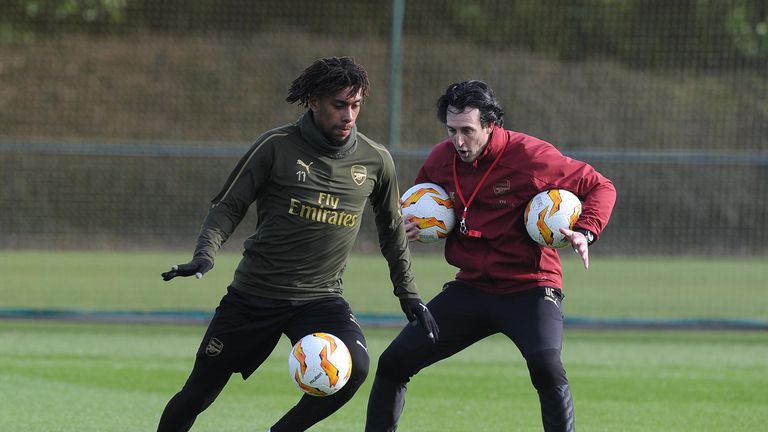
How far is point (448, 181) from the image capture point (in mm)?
7148

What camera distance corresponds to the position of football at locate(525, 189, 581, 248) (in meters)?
6.65

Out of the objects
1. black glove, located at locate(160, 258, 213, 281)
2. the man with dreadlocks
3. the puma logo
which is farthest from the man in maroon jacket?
black glove, located at locate(160, 258, 213, 281)

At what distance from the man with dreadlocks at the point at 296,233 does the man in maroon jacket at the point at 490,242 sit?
0.48m

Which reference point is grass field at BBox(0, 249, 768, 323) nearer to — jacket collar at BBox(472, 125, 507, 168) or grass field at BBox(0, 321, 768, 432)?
grass field at BBox(0, 321, 768, 432)

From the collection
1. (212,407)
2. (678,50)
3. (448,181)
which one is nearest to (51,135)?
(678,50)

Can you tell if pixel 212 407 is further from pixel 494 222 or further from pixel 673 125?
pixel 673 125

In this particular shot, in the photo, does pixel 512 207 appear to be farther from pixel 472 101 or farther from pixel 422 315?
pixel 422 315

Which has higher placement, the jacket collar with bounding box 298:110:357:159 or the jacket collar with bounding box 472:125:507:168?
the jacket collar with bounding box 298:110:357:159

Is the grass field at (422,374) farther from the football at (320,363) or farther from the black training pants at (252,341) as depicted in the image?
the football at (320,363)

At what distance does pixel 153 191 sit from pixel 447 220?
59.8 ft

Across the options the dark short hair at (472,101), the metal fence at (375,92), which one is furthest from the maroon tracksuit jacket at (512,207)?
the metal fence at (375,92)

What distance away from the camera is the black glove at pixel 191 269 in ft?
18.9

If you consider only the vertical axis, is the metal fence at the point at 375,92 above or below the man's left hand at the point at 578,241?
below

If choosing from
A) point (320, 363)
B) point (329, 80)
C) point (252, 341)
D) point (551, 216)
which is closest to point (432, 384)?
point (551, 216)
